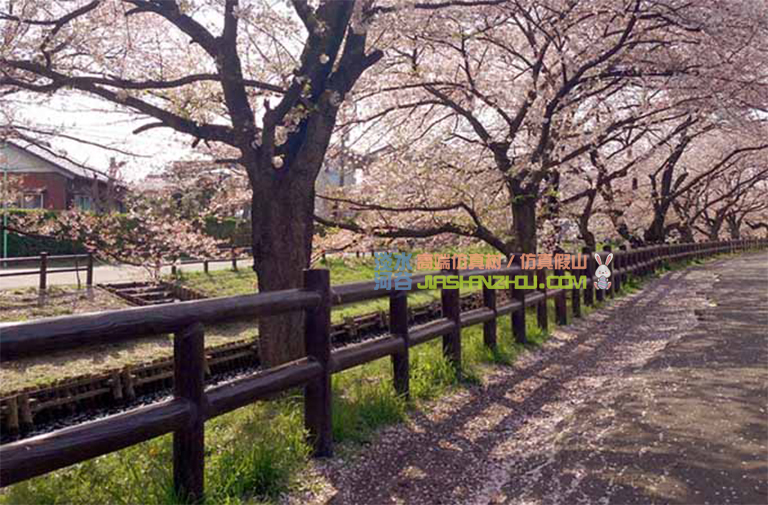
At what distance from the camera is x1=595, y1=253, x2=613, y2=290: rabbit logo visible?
1342 cm

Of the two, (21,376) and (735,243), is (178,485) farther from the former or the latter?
(735,243)

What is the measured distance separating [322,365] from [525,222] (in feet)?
29.3

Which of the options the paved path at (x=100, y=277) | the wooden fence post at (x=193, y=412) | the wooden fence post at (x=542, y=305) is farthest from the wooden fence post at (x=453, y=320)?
the paved path at (x=100, y=277)

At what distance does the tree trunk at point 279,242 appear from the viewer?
6.31 m

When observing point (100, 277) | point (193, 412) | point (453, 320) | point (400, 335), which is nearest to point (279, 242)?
point (400, 335)

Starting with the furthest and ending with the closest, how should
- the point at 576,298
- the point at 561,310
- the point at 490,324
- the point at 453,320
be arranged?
the point at 576,298
the point at 561,310
the point at 490,324
the point at 453,320

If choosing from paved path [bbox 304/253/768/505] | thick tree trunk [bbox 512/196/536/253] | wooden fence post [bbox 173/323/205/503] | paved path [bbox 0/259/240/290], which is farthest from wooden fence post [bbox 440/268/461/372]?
paved path [bbox 0/259/240/290]

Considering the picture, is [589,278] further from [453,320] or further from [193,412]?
[193,412]

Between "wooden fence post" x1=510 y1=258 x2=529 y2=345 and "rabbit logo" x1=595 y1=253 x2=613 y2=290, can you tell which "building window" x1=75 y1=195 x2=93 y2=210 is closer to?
"rabbit logo" x1=595 y1=253 x2=613 y2=290

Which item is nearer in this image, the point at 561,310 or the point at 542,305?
the point at 542,305

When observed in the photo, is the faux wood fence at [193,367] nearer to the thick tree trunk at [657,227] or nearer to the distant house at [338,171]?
the distant house at [338,171]

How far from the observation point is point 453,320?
6.73m

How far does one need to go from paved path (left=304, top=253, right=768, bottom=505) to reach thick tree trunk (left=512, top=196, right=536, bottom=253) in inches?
185

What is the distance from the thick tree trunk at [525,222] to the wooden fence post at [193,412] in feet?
32.6
